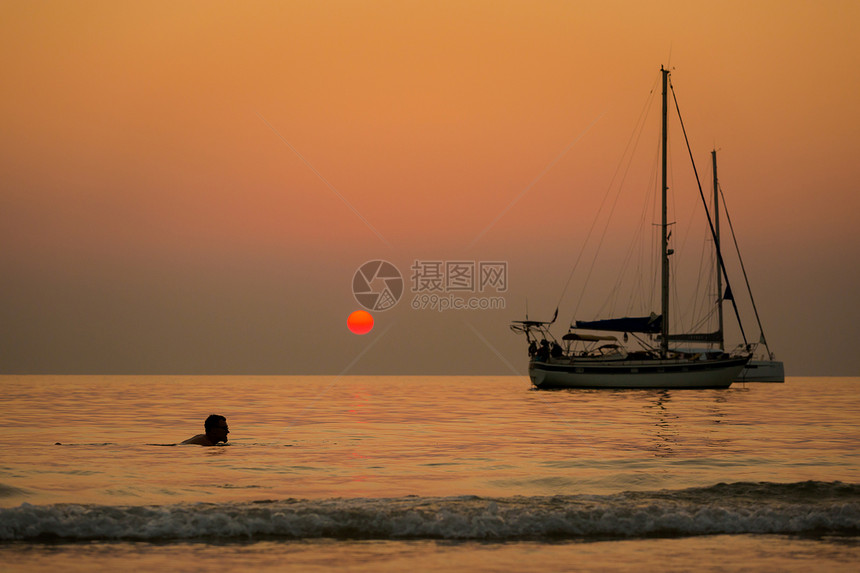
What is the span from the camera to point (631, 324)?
76.9 m

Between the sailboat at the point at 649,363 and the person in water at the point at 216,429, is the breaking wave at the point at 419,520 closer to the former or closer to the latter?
the person in water at the point at 216,429

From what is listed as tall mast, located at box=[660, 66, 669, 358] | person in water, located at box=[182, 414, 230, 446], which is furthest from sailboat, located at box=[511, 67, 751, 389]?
person in water, located at box=[182, 414, 230, 446]

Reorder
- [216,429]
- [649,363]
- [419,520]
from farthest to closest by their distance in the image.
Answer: [649,363]
[216,429]
[419,520]

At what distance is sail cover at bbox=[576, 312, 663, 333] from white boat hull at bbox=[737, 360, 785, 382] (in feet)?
125

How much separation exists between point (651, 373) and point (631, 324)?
4.76 m

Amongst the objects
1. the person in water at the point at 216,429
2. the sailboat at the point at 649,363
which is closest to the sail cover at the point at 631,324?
the sailboat at the point at 649,363

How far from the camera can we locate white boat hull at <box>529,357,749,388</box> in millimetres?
75000

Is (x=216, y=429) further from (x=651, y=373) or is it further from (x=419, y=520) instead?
(x=651, y=373)

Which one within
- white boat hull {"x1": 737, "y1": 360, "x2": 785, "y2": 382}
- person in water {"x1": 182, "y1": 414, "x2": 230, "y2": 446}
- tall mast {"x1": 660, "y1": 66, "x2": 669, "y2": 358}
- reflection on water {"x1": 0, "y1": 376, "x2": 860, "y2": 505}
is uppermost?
tall mast {"x1": 660, "y1": 66, "x2": 669, "y2": 358}

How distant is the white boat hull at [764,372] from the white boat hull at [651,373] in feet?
110

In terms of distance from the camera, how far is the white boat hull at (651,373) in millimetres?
75000

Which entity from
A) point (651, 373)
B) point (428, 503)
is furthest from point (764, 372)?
point (428, 503)

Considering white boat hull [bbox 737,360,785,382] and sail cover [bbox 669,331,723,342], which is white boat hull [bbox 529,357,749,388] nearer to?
sail cover [bbox 669,331,723,342]

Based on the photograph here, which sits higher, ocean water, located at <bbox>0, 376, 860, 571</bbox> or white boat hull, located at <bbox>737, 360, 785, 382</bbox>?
ocean water, located at <bbox>0, 376, 860, 571</bbox>
